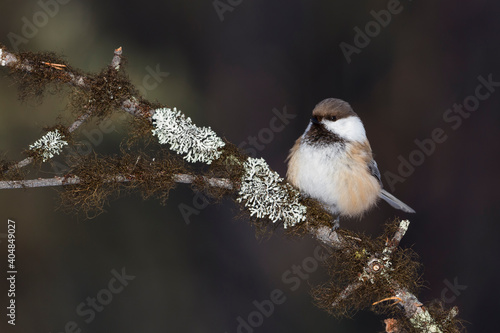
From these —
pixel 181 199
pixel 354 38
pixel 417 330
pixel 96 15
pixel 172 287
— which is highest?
pixel 354 38

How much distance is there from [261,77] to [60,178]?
1.36 meters

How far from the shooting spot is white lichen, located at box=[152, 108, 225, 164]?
46.6 inches

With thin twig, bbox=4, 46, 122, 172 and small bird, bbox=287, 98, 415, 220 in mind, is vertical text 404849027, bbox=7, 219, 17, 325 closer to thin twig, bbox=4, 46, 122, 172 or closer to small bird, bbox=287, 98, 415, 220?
thin twig, bbox=4, 46, 122, 172

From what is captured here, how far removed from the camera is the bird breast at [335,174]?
4.67ft

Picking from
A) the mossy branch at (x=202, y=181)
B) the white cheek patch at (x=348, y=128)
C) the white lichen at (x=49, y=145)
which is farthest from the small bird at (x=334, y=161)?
the white lichen at (x=49, y=145)

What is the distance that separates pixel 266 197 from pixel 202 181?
0.52ft

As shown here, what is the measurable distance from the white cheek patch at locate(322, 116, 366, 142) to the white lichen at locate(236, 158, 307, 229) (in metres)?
0.28

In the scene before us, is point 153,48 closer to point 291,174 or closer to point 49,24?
point 49,24

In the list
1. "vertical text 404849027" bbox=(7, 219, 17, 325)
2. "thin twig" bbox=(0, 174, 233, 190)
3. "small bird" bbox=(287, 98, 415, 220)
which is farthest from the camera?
"vertical text 404849027" bbox=(7, 219, 17, 325)

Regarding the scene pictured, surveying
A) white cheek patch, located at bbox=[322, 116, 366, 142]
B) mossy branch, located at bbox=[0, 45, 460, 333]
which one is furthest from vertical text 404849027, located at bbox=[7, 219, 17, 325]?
white cheek patch, located at bbox=[322, 116, 366, 142]

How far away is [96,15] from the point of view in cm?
211

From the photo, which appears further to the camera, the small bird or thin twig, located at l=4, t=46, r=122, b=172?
the small bird

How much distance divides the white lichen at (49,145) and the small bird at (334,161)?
654 millimetres

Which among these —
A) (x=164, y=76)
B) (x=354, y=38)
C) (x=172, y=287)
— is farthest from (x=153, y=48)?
(x=172, y=287)
